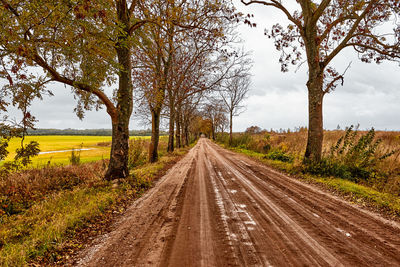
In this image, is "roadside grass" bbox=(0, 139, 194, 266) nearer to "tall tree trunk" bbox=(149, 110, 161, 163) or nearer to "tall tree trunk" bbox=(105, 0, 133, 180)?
"tall tree trunk" bbox=(105, 0, 133, 180)

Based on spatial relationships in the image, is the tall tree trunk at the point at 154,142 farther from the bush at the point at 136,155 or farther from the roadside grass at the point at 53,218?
the roadside grass at the point at 53,218

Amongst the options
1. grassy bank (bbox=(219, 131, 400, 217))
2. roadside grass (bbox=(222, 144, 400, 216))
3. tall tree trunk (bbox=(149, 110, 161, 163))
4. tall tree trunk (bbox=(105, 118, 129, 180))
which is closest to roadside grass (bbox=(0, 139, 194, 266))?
tall tree trunk (bbox=(105, 118, 129, 180))

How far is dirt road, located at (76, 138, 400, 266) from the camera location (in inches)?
96.2

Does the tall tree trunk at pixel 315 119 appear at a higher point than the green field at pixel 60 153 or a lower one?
higher

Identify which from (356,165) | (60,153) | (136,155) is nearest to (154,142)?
(136,155)

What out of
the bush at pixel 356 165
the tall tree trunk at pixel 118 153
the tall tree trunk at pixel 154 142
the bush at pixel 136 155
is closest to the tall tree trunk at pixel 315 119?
the bush at pixel 356 165

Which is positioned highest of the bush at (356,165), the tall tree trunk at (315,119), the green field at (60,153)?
the tall tree trunk at (315,119)

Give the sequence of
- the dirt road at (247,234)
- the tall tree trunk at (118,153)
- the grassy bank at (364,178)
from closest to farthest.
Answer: the dirt road at (247,234), the grassy bank at (364,178), the tall tree trunk at (118,153)

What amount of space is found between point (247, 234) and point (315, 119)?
7.48 meters

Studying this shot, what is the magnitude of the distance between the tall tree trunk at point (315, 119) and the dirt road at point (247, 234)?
3725 millimetres

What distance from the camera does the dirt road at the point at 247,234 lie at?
8.02 ft

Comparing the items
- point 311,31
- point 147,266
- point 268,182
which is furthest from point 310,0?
point 147,266

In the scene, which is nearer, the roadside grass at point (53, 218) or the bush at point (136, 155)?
the roadside grass at point (53, 218)

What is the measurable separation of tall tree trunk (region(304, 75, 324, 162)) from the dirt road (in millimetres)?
3725
